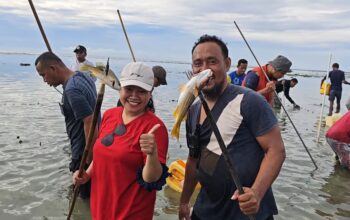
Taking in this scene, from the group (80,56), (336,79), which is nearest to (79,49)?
(80,56)

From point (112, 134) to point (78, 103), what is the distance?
138cm

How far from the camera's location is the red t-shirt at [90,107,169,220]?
2689mm

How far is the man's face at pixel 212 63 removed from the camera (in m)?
2.58

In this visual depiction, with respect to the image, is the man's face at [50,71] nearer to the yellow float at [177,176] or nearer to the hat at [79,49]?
the yellow float at [177,176]

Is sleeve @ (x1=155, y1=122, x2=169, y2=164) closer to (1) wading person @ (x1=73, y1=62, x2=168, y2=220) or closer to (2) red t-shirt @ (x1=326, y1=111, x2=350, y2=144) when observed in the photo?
(1) wading person @ (x1=73, y1=62, x2=168, y2=220)

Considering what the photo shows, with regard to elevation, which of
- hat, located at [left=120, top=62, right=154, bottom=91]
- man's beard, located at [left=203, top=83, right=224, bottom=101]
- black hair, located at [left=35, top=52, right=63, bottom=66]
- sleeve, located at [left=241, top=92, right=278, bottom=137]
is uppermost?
black hair, located at [left=35, top=52, right=63, bottom=66]

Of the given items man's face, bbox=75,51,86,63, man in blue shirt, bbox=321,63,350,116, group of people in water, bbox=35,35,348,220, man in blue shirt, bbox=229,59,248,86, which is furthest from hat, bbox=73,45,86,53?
man in blue shirt, bbox=321,63,350,116

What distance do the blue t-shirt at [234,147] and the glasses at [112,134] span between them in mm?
556

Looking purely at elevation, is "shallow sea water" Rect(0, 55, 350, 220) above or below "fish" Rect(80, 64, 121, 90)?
below

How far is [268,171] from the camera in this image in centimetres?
242

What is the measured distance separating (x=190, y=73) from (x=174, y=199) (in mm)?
3941

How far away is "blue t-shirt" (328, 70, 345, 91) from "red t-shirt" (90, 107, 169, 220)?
15.8 meters

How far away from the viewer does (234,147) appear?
8.35ft

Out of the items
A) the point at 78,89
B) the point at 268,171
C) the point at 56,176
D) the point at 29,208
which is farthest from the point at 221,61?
the point at 56,176
